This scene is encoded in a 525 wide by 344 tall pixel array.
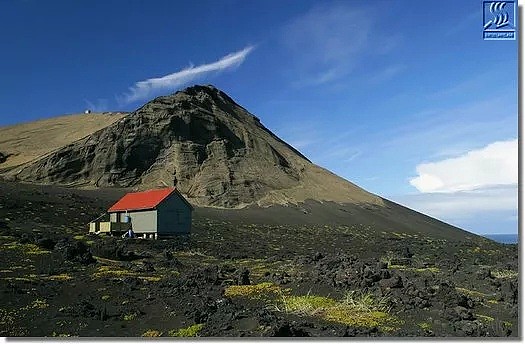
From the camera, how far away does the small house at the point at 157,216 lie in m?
41.5

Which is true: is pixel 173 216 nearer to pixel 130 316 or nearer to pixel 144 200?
pixel 144 200

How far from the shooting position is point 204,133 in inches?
3883

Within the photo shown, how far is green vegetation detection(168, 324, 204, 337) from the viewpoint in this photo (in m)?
11.4

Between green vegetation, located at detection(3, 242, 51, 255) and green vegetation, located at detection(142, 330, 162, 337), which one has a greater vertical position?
green vegetation, located at detection(3, 242, 51, 255)

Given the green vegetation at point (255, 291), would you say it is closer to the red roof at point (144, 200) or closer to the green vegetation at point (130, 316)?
the green vegetation at point (130, 316)

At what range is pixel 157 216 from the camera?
1626 inches

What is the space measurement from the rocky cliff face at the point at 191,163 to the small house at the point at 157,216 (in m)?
35.7

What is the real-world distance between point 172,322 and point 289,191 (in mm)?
75230

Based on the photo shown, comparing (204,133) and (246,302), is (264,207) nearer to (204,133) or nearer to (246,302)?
(204,133)

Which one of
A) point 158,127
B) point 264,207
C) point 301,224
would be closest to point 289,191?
point 264,207

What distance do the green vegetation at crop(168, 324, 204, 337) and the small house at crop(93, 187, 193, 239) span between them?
2980 centimetres

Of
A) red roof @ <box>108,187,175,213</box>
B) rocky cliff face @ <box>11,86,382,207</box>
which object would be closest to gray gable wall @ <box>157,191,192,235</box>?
red roof @ <box>108,187,175,213</box>

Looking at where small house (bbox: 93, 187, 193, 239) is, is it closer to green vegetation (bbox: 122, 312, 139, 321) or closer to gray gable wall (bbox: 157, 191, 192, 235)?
gray gable wall (bbox: 157, 191, 192, 235)

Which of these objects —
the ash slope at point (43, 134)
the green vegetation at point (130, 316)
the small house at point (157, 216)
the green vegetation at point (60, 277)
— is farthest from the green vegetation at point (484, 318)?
the ash slope at point (43, 134)
